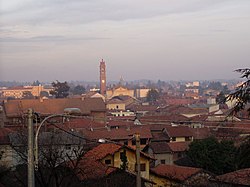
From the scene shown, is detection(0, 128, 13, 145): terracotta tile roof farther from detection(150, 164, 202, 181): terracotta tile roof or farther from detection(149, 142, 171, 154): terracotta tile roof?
detection(149, 142, 171, 154): terracotta tile roof

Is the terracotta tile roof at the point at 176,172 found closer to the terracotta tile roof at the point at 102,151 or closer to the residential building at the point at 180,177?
the residential building at the point at 180,177

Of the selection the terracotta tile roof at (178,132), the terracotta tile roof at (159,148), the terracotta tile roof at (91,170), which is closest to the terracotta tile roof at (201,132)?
the terracotta tile roof at (178,132)

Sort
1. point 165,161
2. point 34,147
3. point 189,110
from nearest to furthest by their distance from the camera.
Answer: point 34,147, point 165,161, point 189,110

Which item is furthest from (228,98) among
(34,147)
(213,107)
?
(213,107)

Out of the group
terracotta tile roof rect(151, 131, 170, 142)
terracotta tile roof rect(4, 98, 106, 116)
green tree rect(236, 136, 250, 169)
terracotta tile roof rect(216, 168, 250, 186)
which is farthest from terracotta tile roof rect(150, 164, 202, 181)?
terracotta tile roof rect(4, 98, 106, 116)

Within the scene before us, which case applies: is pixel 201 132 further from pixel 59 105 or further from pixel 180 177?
pixel 180 177

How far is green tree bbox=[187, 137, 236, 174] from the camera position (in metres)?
25.3

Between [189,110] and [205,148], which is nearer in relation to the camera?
[205,148]

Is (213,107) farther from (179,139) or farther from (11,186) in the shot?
(11,186)

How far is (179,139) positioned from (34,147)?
30.1m

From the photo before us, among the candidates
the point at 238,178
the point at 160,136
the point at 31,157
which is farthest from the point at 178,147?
the point at 31,157

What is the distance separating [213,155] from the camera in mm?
25828

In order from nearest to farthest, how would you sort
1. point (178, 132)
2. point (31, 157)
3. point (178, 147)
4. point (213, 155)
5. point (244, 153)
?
point (31, 157), point (244, 153), point (213, 155), point (178, 147), point (178, 132)

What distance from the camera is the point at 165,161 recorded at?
3128 centimetres
